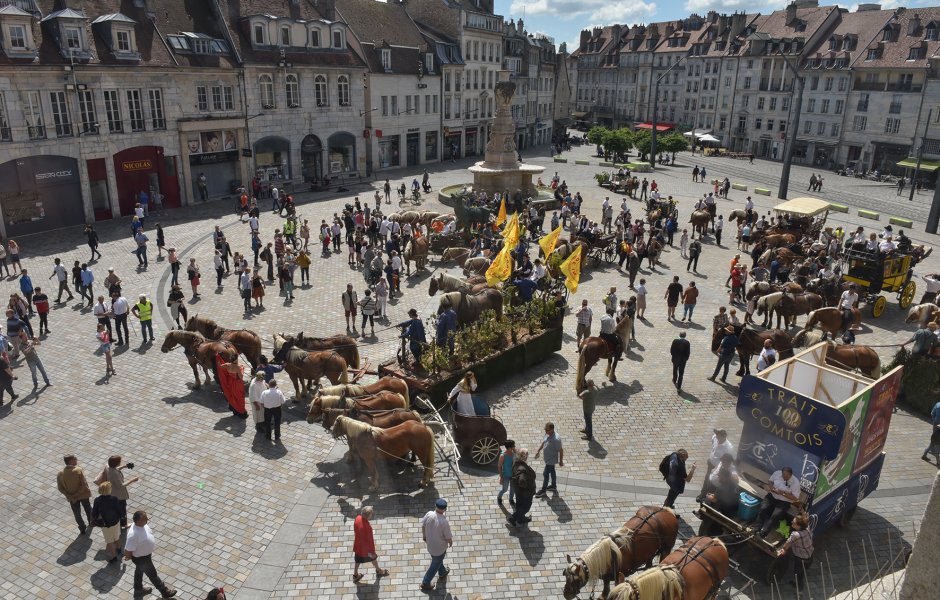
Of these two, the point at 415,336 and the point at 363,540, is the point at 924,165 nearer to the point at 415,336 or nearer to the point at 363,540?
the point at 415,336

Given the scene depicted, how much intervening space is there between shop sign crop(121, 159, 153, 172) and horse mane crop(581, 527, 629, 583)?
3275 cm

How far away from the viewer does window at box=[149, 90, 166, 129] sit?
111 ft

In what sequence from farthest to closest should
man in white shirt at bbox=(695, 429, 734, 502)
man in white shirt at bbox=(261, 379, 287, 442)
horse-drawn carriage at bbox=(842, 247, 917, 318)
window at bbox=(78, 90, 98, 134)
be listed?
window at bbox=(78, 90, 98, 134) → horse-drawn carriage at bbox=(842, 247, 917, 318) → man in white shirt at bbox=(261, 379, 287, 442) → man in white shirt at bbox=(695, 429, 734, 502)

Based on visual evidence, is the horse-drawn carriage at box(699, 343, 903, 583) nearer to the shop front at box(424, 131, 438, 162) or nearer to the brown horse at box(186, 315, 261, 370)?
the brown horse at box(186, 315, 261, 370)

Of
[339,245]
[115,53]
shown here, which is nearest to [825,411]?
[339,245]

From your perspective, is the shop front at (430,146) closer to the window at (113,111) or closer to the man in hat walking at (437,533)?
the window at (113,111)

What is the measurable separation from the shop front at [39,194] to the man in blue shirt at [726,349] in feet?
97.7

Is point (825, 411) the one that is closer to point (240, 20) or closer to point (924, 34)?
point (240, 20)

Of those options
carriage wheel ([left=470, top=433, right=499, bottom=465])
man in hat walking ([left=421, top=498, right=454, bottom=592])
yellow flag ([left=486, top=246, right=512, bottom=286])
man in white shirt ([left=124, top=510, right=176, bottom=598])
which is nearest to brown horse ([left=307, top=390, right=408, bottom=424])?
carriage wheel ([left=470, top=433, right=499, bottom=465])

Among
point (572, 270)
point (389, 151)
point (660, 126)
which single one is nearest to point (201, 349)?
point (572, 270)

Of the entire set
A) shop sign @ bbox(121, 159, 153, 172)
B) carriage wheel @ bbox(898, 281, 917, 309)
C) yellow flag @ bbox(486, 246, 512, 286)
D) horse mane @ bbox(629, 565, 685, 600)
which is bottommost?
carriage wheel @ bbox(898, 281, 917, 309)

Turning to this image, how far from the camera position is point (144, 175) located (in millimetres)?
34625

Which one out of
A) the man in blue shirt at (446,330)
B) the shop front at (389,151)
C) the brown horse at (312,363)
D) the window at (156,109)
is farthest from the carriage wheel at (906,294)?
the shop front at (389,151)

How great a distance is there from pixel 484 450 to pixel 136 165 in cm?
2916
